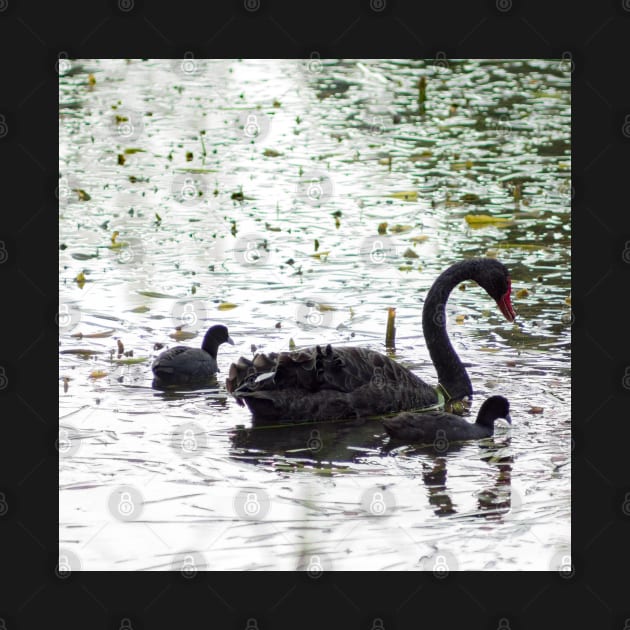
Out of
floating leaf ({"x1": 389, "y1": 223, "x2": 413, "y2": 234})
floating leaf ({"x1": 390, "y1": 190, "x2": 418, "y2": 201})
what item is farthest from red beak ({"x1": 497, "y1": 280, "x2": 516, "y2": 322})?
floating leaf ({"x1": 390, "y1": 190, "x2": 418, "y2": 201})

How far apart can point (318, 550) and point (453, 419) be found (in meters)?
1.80

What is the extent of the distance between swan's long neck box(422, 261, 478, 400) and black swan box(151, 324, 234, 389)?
4.60ft

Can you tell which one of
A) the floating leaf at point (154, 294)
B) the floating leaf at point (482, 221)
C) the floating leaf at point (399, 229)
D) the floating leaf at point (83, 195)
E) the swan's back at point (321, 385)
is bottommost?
the swan's back at point (321, 385)

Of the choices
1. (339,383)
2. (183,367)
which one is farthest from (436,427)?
(183,367)

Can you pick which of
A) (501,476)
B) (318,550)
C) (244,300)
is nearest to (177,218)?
(244,300)

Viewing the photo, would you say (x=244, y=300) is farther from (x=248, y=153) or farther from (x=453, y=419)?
(x=248, y=153)

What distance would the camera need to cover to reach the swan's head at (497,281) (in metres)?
8.20

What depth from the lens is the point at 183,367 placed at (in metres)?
7.88

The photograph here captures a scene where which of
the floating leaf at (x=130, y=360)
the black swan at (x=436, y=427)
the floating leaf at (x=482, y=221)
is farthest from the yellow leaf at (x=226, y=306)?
the floating leaf at (x=482, y=221)

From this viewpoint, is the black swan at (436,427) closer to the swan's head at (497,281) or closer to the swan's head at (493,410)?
the swan's head at (493,410)

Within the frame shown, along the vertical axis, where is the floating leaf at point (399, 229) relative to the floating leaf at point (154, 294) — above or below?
above

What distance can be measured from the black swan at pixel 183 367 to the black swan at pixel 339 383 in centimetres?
41

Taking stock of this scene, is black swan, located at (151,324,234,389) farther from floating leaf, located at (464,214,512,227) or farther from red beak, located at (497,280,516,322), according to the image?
floating leaf, located at (464,214,512,227)
